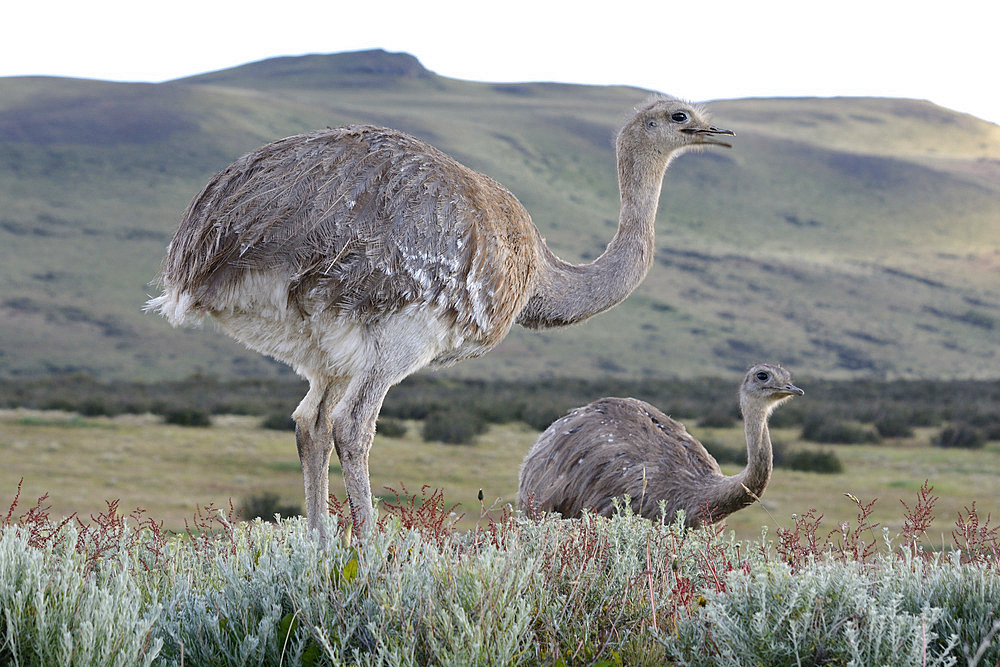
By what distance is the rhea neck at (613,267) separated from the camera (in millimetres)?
6145

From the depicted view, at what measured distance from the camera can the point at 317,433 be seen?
229 inches

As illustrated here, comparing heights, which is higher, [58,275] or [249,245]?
[249,245]

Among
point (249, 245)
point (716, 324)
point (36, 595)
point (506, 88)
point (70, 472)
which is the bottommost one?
point (716, 324)

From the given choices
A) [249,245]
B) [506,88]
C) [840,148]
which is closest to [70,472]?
[249,245]

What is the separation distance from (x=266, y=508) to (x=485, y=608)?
34.7 ft

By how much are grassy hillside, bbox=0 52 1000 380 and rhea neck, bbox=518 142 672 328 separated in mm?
43320

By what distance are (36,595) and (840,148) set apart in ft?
447

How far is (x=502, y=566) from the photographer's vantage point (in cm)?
373

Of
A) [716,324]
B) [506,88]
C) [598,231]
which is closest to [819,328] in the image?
[716,324]

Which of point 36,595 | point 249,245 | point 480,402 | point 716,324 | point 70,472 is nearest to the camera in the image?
point 36,595

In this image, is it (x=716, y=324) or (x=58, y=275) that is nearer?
(x=58, y=275)

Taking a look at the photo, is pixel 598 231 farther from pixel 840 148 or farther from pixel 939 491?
pixel 939 491

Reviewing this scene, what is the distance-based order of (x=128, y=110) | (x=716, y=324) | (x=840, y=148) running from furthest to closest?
1. (x=840, y=148)
2. (x=128, y=110)
3. (x=716, y=324)

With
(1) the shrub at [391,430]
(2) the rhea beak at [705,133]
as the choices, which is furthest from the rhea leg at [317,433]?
(1) the shrub at [391,430]
